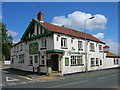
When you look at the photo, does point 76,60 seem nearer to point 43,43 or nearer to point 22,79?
point 43,43

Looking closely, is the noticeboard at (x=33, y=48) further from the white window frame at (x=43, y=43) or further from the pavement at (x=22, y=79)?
the pavement at (x=22, y=79)

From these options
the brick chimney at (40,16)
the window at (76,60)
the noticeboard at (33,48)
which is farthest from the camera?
the brick chimney at (40,16)

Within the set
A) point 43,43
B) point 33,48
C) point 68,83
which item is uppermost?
point 43,43

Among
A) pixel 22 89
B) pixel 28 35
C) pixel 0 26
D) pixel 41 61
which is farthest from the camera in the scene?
pixel 0 26

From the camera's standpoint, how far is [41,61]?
22.9 meters

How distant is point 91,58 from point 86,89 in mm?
18090

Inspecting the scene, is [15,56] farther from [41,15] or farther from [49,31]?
[49,31]

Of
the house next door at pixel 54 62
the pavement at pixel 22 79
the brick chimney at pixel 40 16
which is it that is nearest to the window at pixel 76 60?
the house next door at pixel 54 62

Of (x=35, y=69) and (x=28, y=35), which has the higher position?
(x=28, y=35)

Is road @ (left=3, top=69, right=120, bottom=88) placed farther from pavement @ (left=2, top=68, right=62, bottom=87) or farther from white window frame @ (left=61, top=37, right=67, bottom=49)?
white window frame @ (left=61, top=37, right=67, bottom=49)

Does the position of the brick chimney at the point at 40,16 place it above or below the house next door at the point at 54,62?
above

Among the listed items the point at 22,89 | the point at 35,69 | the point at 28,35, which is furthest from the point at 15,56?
the point at 22,89

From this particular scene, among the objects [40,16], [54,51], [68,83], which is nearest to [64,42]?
[54,51]

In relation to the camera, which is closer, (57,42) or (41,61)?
(57,42)
